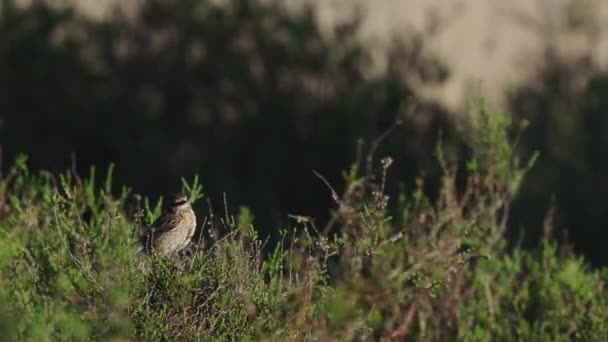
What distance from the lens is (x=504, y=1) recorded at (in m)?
24.4

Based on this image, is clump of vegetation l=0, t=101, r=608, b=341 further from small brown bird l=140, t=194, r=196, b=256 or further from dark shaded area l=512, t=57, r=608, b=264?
dark shaded area l=512, t=57, r=608, b=264

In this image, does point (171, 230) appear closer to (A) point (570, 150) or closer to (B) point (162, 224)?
(B) point (162, 224)

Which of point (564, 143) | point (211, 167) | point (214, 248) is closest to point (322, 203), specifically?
point (211, 167)

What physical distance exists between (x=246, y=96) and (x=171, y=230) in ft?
39.1

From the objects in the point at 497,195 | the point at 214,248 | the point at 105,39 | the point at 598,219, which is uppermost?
the point at 214,248

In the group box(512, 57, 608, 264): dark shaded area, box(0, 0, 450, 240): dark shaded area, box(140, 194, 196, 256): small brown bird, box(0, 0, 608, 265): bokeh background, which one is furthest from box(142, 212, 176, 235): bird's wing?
box(0, 0, 450, 240): dark shaded area

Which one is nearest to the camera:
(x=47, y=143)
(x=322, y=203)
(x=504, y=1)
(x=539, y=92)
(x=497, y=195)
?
(x=497, y=195)

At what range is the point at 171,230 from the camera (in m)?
7.31

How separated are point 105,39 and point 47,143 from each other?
5.08 ft

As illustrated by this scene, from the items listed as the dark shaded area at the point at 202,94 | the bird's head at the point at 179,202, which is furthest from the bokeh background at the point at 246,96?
the bird's head at the point at 179,202

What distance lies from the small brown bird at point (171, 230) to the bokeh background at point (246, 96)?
9.53 m

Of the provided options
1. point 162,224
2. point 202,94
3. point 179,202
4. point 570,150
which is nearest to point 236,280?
point 162,224

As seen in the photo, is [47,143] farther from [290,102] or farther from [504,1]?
[504,1]

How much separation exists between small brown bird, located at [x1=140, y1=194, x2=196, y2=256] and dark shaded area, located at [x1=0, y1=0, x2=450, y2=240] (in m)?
9.87
